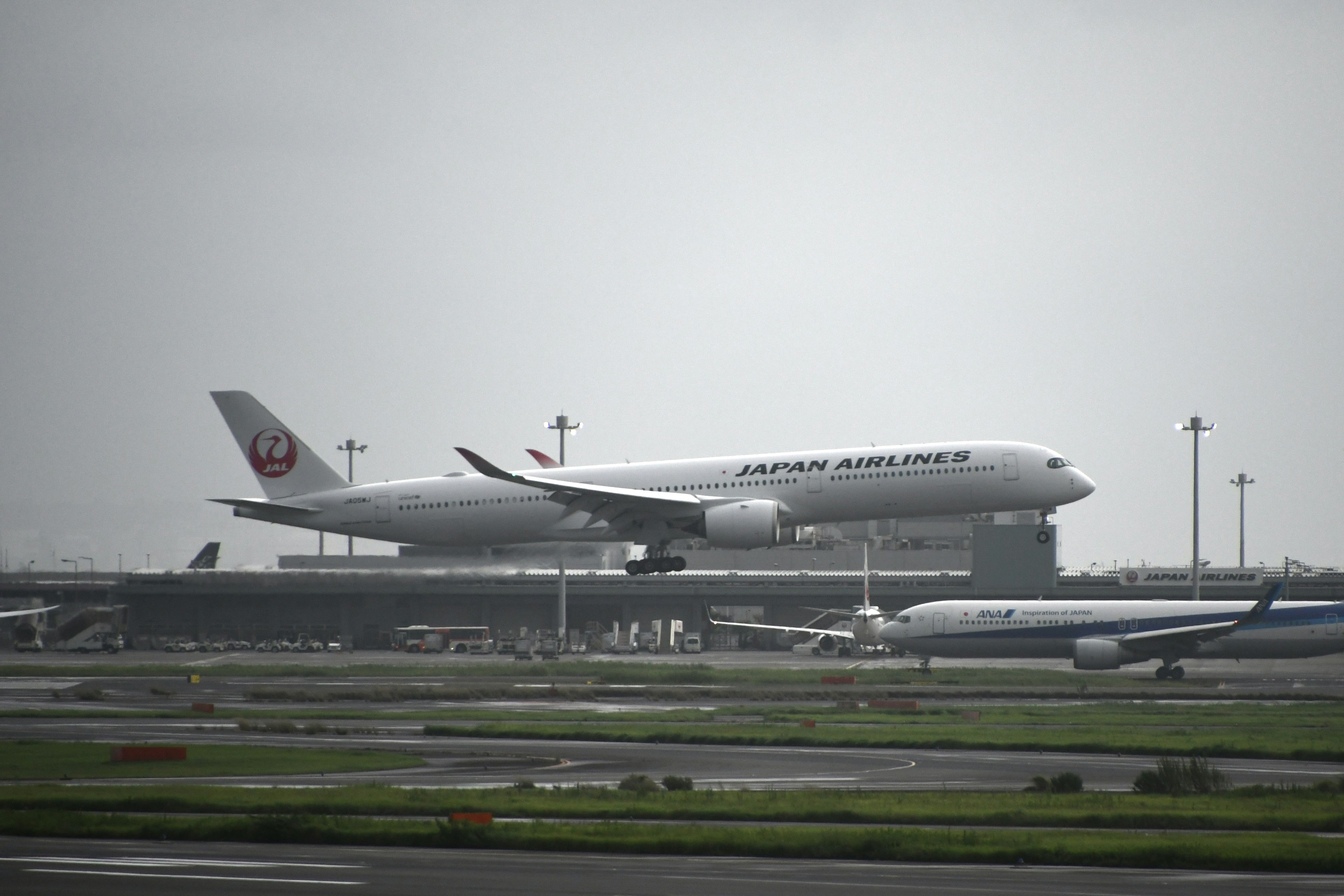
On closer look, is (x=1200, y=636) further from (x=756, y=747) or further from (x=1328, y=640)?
(x=756, y=747)

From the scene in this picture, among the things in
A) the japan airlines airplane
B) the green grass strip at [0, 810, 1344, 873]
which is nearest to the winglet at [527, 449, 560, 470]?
the japan airlines airplane

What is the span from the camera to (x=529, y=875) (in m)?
20.6

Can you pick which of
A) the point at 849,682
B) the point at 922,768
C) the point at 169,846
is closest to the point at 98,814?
the point at 169,846

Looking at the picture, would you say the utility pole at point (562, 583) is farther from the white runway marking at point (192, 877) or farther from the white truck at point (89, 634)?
the white runway marking at point (192, 877)

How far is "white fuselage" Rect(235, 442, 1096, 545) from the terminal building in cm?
2133

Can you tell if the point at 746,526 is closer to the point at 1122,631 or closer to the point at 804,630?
the point at 1122,631

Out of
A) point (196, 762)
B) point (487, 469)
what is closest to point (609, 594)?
point (487, 469)

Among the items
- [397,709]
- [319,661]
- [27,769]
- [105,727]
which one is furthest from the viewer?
[319,661]

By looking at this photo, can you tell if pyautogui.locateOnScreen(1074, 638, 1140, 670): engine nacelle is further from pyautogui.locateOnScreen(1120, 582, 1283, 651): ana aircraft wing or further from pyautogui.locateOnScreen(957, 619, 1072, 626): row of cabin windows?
pyautogui.locateOnScreen(957, 619, 1072, 626): row of cabin windows

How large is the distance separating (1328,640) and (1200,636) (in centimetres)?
591

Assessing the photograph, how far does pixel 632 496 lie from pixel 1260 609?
32.7m

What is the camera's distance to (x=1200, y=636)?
229 feet

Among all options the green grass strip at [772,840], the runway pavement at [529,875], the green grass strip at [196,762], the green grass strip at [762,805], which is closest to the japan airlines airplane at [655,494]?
the green grass strip at [196,762]

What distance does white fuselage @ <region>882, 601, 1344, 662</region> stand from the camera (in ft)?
228
